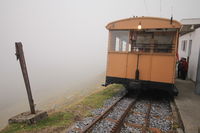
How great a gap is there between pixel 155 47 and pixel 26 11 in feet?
463

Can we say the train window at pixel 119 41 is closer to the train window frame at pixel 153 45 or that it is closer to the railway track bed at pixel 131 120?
the train window frame at pixel 153 45

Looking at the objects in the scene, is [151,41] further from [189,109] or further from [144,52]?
[189,109]

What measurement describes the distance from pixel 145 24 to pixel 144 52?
1.19m

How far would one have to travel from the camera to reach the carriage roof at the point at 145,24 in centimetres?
624

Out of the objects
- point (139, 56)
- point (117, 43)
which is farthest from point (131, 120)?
point (117, 43)

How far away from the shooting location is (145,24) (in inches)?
260

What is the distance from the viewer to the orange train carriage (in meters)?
6.38

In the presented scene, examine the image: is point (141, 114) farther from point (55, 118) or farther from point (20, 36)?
point (20, 36)

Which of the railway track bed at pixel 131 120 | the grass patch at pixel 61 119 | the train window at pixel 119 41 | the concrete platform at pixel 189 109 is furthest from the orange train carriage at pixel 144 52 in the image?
the grass patch at pixel 61 119

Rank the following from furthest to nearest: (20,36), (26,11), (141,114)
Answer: (26,11)
(20,36)
(141,114)

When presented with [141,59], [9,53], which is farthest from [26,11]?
[141,59]

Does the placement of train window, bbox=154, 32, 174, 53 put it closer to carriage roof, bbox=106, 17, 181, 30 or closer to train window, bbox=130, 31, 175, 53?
train window, bbox=130, 31, 175, 53

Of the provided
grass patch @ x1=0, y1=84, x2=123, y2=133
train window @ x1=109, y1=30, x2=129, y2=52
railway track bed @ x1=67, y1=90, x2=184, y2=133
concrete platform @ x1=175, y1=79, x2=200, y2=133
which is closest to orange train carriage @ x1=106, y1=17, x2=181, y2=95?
train window @ x1=109, y1=30, x2=129, y2=52

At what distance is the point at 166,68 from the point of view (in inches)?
252
